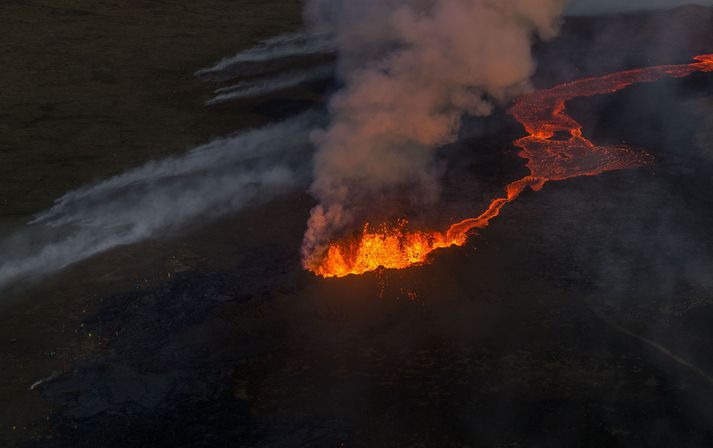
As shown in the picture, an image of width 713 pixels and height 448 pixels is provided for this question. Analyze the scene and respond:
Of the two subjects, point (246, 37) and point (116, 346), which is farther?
point (246, 37)

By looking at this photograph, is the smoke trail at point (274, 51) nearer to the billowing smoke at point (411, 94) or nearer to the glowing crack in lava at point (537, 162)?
the billowing smoke at point (411, 94)

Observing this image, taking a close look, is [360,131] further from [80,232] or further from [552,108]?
[552,108]

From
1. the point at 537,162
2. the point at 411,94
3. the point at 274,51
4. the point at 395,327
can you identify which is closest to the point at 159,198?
the point at 411,94

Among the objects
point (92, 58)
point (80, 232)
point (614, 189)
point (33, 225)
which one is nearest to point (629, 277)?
point (614, 189)

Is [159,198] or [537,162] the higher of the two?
[159,198]

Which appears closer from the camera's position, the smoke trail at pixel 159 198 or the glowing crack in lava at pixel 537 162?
the glowing crack in lava at pixel 537 162

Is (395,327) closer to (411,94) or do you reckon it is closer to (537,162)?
(411,94)

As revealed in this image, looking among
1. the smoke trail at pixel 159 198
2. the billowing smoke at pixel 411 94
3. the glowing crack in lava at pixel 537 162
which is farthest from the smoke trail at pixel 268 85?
the glowing crack in lava at pixel 537 162
